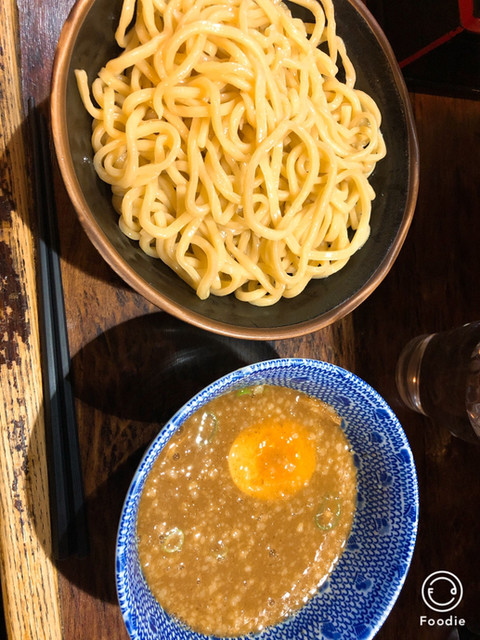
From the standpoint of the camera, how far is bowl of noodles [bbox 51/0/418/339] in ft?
4.75

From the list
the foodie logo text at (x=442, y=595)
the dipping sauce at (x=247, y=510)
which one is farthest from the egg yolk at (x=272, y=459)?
the foodie logo text at (x=442, y=595)

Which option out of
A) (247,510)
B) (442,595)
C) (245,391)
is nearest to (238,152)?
(245,391)

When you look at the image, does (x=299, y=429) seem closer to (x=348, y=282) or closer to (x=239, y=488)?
(x=239, y=488)

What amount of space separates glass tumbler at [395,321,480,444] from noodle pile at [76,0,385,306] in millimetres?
481

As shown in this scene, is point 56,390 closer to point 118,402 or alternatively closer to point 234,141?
point 118,402

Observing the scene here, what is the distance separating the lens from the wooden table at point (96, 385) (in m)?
1.58

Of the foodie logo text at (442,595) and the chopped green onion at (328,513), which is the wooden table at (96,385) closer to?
the foodie logo text at (442,595)

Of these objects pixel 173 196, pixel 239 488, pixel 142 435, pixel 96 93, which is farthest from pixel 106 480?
pixel 96 93

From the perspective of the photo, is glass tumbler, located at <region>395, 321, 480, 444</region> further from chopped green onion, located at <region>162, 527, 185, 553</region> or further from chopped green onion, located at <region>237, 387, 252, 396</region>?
chopped green onion, located at <region>162, 527, 185, 553</region>

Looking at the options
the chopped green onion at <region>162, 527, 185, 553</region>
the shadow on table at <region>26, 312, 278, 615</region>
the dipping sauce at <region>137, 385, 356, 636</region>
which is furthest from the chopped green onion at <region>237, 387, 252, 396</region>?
the chopped green onion at <region>162, 527, 185, 553</region>

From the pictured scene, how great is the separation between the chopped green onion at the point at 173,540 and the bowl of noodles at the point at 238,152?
0.59 metres

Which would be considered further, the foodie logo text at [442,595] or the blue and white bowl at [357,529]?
the foodie logo text at [442,595]

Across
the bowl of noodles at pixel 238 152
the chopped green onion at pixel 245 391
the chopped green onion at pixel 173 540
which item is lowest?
the chopped green onion at pixel 173 540

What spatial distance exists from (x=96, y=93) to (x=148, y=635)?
134 cm
